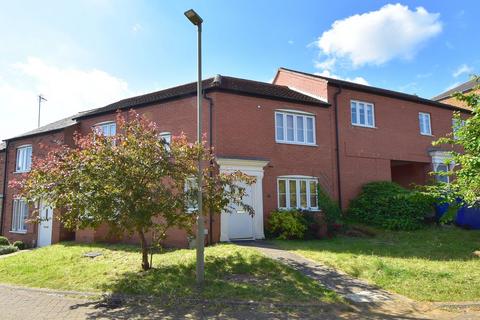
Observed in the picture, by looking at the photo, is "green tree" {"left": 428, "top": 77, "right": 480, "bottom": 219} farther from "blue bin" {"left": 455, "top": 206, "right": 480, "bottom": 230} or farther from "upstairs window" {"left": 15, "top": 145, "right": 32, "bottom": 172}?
"upstairs window" {"left": 15, "top": 145, "right": 32, "bottom": 172}

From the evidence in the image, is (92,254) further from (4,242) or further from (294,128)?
(4,242)

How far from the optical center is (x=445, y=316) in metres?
6.41

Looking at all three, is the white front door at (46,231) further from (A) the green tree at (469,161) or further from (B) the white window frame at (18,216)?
(A) the green tree at (469,161)

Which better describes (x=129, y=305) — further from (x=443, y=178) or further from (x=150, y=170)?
(x=443, y=178)

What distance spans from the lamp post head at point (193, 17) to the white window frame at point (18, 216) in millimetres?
16845

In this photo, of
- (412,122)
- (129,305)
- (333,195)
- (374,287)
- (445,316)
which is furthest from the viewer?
(412,122)

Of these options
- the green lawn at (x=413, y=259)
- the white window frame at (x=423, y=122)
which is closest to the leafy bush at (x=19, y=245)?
the green lawn at (x=413, y=259)

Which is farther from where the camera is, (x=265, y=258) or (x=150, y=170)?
(x=265, y=258)

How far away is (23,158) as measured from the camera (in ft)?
70.2

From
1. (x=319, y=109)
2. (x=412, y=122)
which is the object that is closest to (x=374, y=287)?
(x=319, y=109)

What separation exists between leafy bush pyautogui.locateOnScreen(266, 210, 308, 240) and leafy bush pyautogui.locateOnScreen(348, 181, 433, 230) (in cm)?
389

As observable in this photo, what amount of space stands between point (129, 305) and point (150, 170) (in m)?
2.96

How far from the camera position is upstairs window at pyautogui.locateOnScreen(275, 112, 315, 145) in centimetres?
1603

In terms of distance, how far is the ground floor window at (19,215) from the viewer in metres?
20.6
